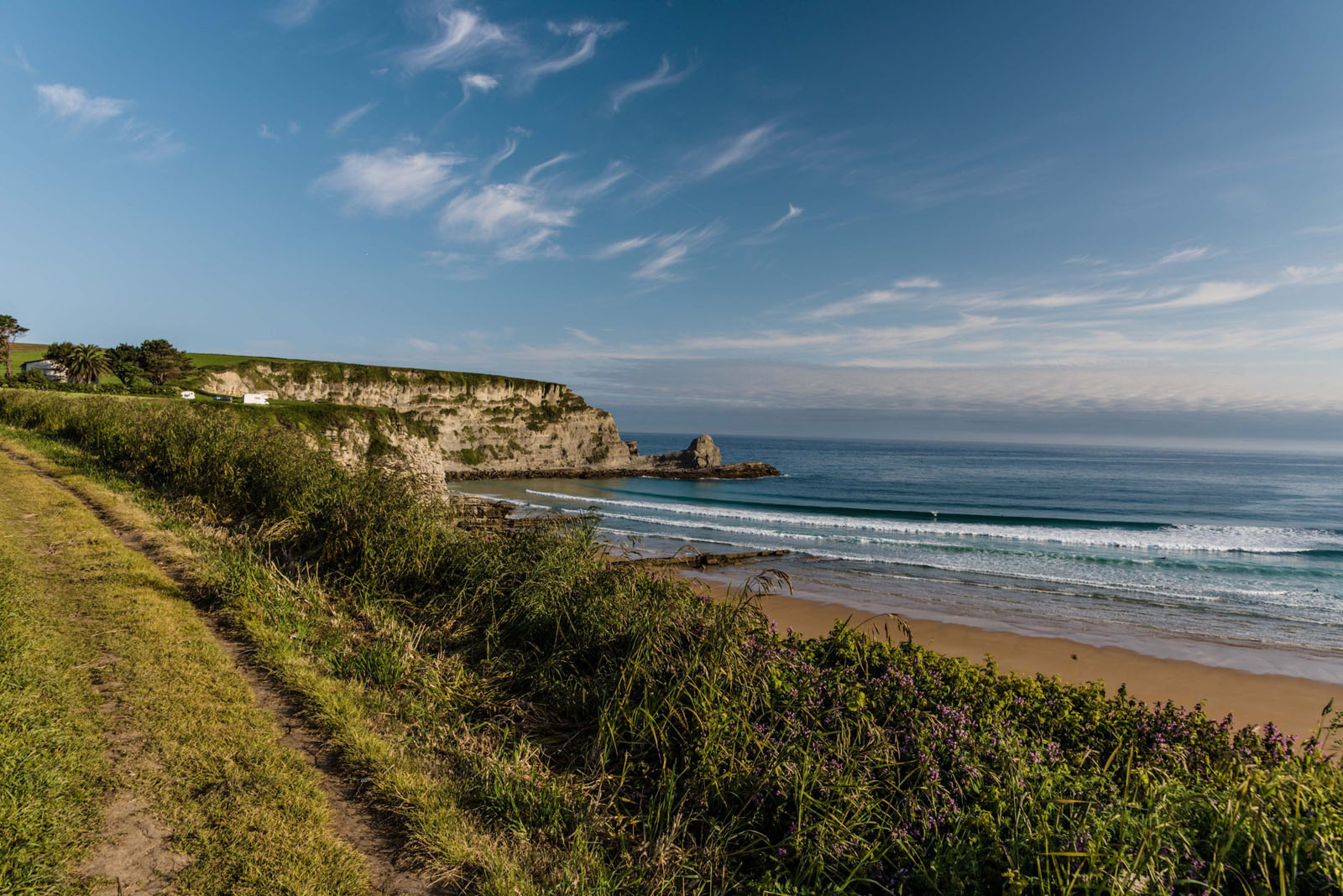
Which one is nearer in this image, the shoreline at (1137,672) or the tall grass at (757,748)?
the tall grass at (757,748)

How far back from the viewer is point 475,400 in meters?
65.1

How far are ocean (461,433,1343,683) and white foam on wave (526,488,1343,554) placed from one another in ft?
0.58

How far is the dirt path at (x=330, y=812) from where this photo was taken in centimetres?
287

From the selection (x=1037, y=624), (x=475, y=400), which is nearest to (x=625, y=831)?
(x=1037, y=624)

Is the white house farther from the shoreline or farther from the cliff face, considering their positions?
the shoreline

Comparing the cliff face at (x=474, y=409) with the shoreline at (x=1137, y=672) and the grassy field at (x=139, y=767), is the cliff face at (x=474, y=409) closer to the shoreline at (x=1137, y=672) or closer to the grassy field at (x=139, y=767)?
the shoreline at (x=1137, y=672)

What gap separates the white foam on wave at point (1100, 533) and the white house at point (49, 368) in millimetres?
59790

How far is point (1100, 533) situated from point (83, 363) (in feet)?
245

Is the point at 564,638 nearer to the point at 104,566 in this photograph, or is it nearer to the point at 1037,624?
the point at 104,566

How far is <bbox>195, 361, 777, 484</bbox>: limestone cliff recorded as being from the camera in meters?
55.1

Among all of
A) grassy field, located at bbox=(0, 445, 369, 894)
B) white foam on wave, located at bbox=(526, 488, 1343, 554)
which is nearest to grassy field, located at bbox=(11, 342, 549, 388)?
white foam on wave, located at bbox=(526, 488, 1343, 554)

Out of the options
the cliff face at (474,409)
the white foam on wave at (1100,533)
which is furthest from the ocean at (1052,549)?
the cliff face at (474,409)

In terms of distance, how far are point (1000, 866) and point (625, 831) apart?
214 centimetres

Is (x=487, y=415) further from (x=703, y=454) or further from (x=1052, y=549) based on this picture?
(x=1052, y=549)
